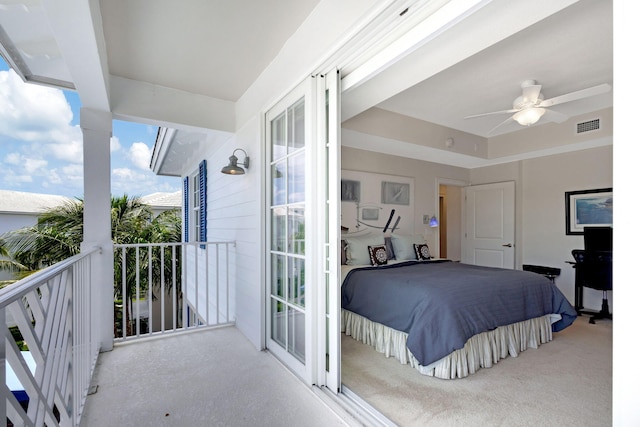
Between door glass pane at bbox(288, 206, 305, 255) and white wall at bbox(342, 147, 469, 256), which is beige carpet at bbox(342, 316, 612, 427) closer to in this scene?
door glass pane at bbox(288, 206, 305, 255)

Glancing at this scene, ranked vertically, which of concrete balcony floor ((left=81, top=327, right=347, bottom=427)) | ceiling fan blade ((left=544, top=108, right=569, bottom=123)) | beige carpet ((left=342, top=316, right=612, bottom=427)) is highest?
ceiling fan blade ((left=544, top=108, right=569, bottom=123))

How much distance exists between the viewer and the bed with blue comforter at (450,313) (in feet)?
7.76

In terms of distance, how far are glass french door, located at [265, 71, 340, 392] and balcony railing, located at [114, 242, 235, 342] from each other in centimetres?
139

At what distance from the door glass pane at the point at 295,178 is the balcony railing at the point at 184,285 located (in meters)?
1.55

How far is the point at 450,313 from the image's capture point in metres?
2.36

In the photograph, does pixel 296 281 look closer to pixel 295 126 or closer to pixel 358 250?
pixel 295 126

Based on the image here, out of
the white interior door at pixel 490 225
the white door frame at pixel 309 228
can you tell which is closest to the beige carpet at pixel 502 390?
the white door frame at pixel 309 228

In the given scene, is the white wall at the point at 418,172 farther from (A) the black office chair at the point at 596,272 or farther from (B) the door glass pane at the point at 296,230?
(B) the door glass pane at the point at 296,230

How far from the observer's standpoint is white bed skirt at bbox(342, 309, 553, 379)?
241 centimetres

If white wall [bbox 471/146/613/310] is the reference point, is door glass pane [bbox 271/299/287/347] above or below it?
below

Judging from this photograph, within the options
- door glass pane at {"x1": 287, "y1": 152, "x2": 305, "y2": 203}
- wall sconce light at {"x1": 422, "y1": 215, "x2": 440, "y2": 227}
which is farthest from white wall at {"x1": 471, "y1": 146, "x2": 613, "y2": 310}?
door glass pane at {"x1": 287, "y1": 152, "x2": 305, "y2": 203}

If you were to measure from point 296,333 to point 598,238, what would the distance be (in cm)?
409
